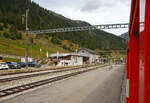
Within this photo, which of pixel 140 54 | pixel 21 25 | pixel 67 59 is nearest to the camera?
pixel 140 54

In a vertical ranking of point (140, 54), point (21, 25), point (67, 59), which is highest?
point (21, 25)

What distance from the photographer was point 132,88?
3904 mm

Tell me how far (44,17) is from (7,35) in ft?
245

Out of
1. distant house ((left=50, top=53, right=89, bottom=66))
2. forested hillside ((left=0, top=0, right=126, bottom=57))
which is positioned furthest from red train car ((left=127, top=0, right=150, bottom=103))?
forested hillside ((left=0, top=0, right=126, bottom=57))

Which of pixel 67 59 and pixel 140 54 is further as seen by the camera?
pixel 67 59

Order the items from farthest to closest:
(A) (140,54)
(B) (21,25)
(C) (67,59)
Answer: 1. (B) (21,25)
2. (C) (67,59)
3. (A) (140,54)

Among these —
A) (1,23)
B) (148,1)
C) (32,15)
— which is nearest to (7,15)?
(1,23)

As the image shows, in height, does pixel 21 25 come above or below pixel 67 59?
above

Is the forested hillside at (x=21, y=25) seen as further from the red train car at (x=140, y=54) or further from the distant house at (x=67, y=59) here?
the red train car at (x=140, y=54)

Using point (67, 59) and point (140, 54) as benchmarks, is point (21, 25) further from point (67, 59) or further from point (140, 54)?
point (140, 54)

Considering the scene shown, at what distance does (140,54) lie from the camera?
5.67 feet

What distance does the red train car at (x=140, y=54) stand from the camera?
1.19 m

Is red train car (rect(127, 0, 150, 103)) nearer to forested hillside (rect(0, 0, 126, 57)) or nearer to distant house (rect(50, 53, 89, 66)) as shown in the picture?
distant house (rect(50, 53, 89, 66))

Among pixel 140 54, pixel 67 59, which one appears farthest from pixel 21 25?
pixel 140 54
